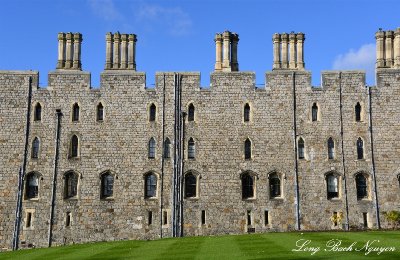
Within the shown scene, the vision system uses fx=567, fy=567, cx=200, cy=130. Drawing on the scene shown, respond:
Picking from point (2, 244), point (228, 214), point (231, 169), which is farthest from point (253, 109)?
point (2, 244)

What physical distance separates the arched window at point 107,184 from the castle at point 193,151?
0.12m

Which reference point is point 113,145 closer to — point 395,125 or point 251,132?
point 251,132

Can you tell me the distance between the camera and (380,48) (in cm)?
3653

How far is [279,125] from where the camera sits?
3538cm

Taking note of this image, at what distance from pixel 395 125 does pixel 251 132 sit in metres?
8.95

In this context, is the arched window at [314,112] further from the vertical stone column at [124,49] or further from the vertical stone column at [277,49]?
the vertical stone column at [124,49]

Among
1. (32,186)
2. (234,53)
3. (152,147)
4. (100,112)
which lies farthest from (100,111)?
(234,53)

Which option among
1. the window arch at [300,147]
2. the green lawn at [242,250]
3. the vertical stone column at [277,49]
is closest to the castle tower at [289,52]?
the vertical stone column at [277,49]

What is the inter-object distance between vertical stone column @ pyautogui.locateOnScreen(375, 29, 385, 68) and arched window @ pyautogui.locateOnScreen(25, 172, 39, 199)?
2272 cm

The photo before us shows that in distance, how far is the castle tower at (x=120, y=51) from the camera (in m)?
36.4

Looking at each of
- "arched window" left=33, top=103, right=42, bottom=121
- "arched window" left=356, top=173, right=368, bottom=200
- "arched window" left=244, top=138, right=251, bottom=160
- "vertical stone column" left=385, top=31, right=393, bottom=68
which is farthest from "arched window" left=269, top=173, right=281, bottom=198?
"arched window" left=33, top=103, right=42, bottom=121

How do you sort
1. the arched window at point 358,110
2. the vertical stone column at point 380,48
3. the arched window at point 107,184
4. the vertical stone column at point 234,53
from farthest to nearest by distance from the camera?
the vertical stone column at point 234,53, the vertical stone column at point 380,48, the arched window at point 358,110, the arched window at point 107,184

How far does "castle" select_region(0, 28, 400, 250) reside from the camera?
34.3 m

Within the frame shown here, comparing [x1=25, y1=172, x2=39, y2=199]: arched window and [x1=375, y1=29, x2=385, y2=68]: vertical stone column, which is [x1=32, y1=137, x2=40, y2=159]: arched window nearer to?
[x1=25, y1=172, x2=39, y2=199]: arched window
